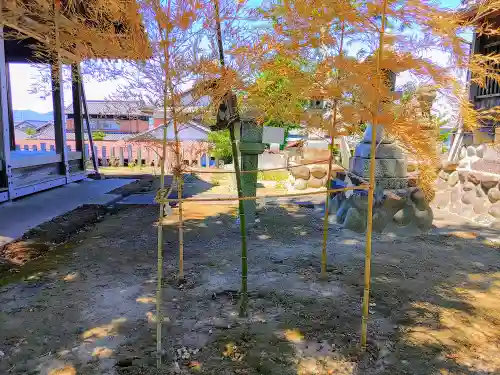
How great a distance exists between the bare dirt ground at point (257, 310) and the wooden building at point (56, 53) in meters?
1.98

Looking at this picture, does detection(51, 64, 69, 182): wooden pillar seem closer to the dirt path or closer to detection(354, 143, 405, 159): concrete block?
the dirt path

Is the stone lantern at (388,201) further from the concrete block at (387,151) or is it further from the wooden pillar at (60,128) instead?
the wooden pillar at (60,128)

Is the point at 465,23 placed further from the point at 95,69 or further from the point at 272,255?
the point at 272,255

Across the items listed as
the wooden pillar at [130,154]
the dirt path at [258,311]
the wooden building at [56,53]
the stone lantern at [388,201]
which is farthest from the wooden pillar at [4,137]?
the wooden pillar at [130,154]

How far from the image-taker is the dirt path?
7.79 ft

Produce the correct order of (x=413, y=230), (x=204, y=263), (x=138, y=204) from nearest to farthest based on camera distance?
(x=204, y=263) < (x=413, y=230) < (x=138, y=204)

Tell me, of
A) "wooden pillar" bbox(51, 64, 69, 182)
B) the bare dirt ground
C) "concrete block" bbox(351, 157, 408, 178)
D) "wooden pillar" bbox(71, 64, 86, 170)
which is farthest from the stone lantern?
"wooden pillar" bbox(71, 64, 86, 170)

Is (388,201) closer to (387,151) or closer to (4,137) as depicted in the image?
(387,151)

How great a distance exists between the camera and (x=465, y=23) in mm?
2490

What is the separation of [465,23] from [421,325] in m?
2.18

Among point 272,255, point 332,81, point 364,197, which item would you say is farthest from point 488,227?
point 332,81

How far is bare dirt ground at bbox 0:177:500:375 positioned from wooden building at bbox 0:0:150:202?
1982 millimetres

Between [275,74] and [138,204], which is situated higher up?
[275,74]

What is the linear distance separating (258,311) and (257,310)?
18 mm
